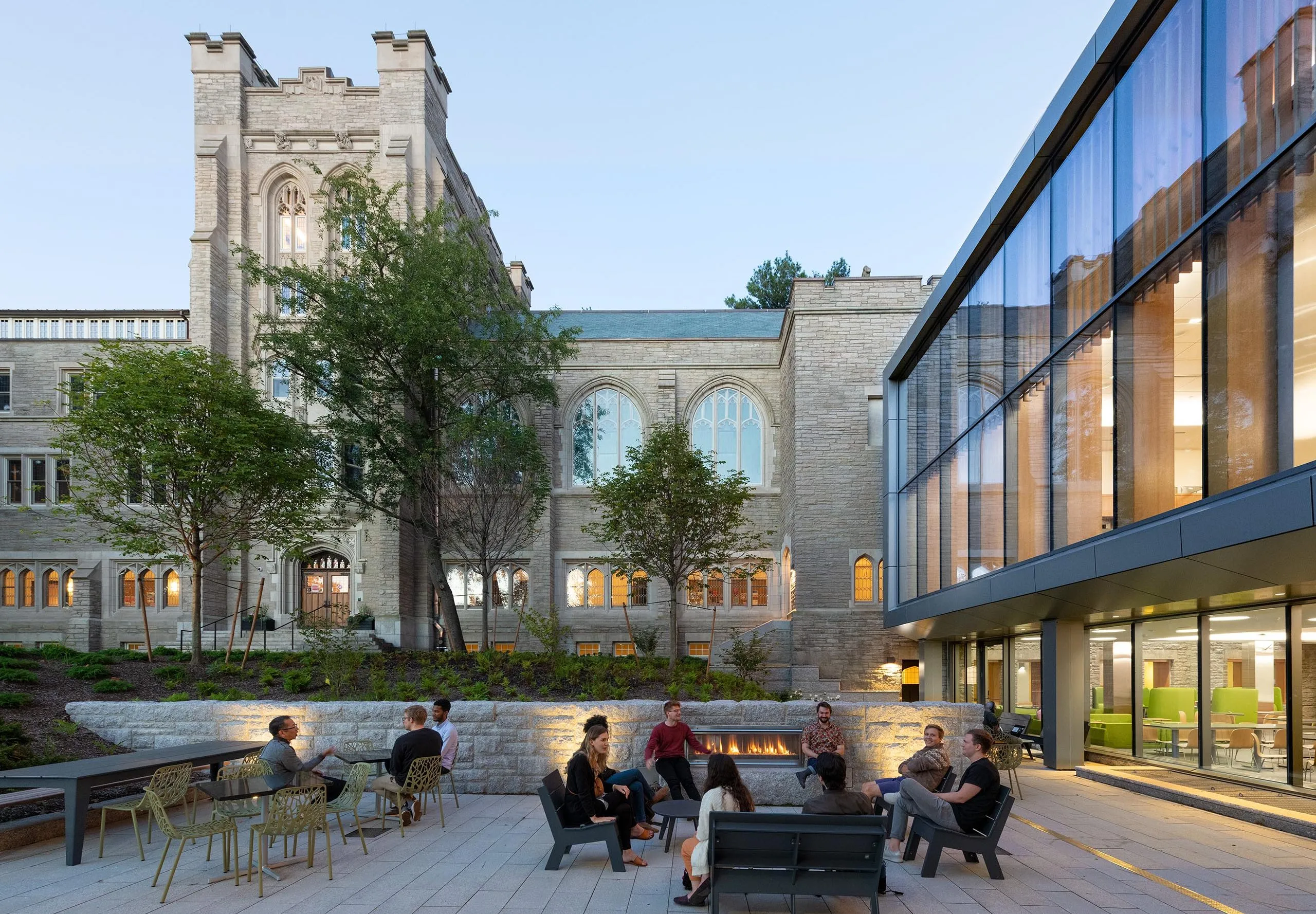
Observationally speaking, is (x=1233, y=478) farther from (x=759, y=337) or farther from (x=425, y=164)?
(x=425, y=164)

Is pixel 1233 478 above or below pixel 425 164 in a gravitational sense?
below

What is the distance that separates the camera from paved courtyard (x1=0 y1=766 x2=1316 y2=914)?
21.7 feet

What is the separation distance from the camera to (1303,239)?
22.7 feet

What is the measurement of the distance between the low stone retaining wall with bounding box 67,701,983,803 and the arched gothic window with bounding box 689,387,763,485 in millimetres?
18738

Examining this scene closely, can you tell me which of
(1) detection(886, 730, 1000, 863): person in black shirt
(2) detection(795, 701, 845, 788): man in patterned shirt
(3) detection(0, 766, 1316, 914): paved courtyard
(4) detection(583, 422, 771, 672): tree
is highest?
(4) detection(583, 422, 771, 672): tree

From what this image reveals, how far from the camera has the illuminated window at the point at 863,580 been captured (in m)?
25.7

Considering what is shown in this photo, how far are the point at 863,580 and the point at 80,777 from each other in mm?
21061

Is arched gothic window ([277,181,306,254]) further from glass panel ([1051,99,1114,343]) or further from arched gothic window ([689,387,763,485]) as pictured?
glass panel ([1051,99,1114,343])

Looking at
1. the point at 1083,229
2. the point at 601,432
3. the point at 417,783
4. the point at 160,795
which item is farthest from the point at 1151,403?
the point at 601,432

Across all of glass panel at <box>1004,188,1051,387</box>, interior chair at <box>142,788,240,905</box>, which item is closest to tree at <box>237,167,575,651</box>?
glass panel at <box>1004,188,1051,387</box>

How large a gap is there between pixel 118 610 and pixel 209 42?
1951 centimetres

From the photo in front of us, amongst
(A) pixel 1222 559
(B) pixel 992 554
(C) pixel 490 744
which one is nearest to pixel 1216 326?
(A) pixel 1222 559

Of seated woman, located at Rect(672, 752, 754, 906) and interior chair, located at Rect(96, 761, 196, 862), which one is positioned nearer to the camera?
seated woman, located at Rect(672, 752, 754, 906)

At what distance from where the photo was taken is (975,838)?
731cm
